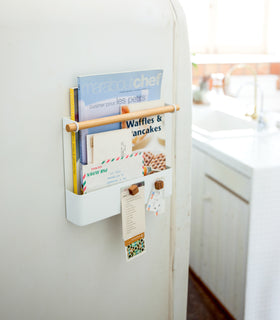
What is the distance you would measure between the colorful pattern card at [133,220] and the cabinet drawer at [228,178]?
0.78m

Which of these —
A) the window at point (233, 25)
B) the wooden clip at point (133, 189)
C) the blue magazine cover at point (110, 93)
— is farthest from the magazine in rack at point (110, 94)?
the window at point (233, 25)

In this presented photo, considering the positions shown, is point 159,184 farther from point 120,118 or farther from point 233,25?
point 233,25

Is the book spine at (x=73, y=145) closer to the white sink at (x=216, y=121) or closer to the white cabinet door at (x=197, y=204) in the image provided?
the white cabinet door at (x=197, y=204)

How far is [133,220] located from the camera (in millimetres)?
1128

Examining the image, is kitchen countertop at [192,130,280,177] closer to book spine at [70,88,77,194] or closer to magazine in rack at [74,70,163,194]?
magazine in rack at [74,70,163,194]

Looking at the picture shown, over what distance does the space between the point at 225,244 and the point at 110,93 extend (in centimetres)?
125

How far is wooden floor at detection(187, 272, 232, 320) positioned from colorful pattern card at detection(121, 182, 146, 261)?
1.11 meters

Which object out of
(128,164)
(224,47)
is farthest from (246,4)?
(128,164)

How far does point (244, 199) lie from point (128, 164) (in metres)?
0.91

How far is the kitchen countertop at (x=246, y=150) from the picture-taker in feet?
5.95

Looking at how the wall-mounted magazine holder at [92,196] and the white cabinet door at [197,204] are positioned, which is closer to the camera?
the wall-mounted magazine holder at [92,196]

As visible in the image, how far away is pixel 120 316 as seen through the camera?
1.24 m

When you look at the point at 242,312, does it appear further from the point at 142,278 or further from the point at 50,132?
Answer: the point at 50,132

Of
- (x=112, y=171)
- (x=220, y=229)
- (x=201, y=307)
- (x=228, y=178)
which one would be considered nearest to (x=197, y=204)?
(x=220, y=229)
